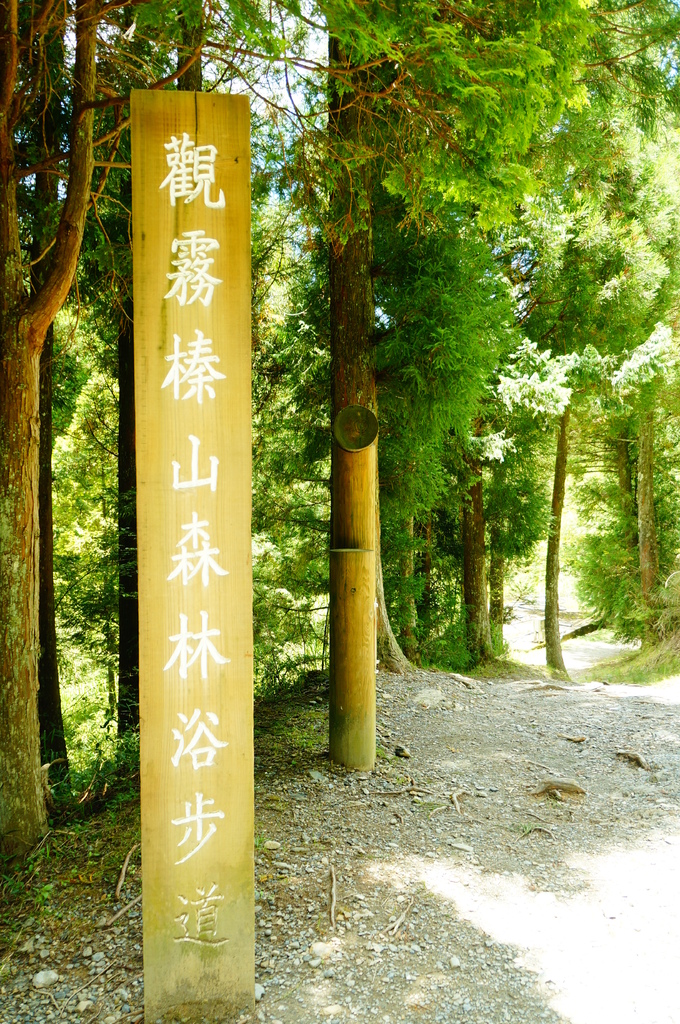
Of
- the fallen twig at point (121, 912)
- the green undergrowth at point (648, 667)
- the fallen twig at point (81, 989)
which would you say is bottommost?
the green undergrowth at point (648, 667)

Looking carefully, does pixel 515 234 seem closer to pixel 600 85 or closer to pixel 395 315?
pixel 600 85

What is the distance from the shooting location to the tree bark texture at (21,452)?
12.1ft

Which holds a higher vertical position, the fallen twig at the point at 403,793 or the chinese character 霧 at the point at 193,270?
the chinese character 霧 at the point at 193,270

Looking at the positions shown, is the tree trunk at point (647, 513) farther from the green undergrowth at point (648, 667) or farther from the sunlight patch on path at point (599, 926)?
the sunlight patch on path at point (599, 926)

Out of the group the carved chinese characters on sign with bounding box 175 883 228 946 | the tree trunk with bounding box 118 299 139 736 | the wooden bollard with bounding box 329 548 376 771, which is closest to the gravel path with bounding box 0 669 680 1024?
the wooden bollard with bounding box 329 548 376 771

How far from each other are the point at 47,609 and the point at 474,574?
7.53 metres

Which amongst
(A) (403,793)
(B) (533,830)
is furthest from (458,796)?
(B) (533,830)

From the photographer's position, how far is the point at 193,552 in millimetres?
2775

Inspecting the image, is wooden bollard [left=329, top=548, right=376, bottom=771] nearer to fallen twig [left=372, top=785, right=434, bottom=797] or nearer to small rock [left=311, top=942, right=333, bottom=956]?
fallen twig [left=372, top=785, right=434, bottom=797]

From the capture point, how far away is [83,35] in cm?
381

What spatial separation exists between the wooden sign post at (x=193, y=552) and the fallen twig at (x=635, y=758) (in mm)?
3773

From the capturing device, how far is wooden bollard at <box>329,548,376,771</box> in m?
5.05

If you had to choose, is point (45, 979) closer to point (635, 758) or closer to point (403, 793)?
point (403, 793)

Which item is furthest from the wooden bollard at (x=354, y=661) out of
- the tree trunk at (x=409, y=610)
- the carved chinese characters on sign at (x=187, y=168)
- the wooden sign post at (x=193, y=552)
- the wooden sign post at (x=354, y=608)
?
the tree trunk at (x=409, y=610)
